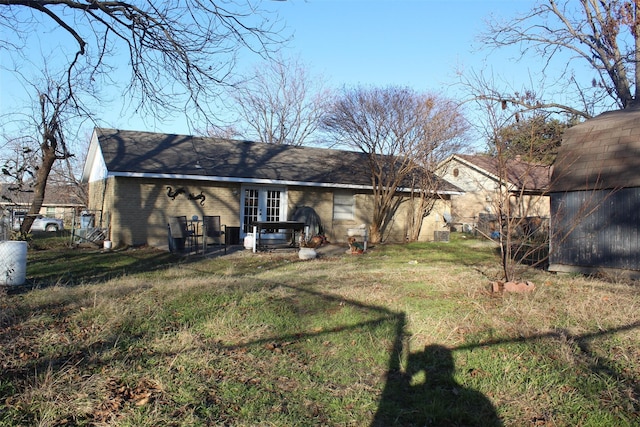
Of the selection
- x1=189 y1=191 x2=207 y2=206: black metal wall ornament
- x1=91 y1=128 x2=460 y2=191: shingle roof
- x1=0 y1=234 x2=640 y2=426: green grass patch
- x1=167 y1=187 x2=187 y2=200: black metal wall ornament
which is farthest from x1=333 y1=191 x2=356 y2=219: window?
x1=0 y1=234 x2=640 y2=426: green grass patch

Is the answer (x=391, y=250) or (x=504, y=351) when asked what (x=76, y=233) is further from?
(x=504, y=351)

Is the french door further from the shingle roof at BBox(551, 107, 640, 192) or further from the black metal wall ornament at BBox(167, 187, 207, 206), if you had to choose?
the shingle roof at BBox(551, 107, 640, 192)

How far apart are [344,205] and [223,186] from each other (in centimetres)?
480

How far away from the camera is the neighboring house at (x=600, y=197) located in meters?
9.98

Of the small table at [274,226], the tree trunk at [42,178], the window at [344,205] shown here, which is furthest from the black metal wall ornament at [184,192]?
the window at [344,205]

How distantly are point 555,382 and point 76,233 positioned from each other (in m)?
15.1

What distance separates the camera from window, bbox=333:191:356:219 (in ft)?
62.8

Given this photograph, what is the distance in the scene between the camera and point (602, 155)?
425 inches

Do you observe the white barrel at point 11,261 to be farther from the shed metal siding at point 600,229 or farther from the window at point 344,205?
the window at point 344,205

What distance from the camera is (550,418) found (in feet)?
13.3

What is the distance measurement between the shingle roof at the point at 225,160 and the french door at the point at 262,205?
68 centimetres

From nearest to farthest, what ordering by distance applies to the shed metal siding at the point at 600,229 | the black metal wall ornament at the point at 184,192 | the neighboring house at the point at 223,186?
the shed metal siding at the point at 600,229 → the neighboring house at the point at 223,186 → the black metal wall ornament at the point at 184,192

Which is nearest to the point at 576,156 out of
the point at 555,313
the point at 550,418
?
the point at 555,313

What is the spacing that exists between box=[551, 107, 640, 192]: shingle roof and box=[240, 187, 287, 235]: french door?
9.67 metres
